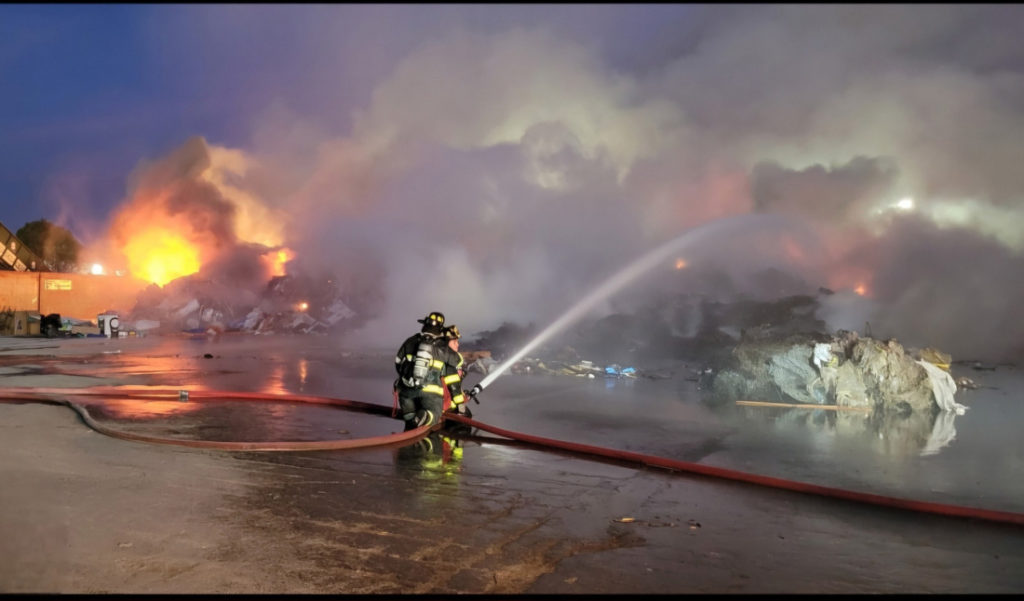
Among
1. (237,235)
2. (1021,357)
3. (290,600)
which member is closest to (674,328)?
(1021,357)

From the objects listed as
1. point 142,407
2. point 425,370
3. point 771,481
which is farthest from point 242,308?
point 771,481

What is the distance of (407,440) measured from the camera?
707 centimetres

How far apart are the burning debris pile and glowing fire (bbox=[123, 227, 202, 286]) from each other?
368 inches

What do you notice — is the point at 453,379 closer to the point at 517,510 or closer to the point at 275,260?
the point at 517,510

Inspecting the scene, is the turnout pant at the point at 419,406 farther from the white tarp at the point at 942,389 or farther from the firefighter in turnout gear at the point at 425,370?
the white tarp at the point at 942,389

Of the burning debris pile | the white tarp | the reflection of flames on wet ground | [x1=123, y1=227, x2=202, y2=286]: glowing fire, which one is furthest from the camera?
[x1=123, y1=227, x2=202, y2=286]: glowing fire

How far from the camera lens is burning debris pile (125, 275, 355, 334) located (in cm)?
3203

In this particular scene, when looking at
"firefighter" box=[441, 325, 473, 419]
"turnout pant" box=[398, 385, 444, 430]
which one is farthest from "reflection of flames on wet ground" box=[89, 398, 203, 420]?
"firefighter" box=[441, 325, 473, 419]

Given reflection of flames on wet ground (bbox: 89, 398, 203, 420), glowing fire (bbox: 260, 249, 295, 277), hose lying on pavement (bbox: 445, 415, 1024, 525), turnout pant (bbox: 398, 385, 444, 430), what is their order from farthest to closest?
1. glowing fire (bbox: 260, 249, 295, 277)
2. reflection of flames on wet ground (bbox: 89, 398, 203, 420)
3. turnout pant (bbox: 398, 385, 444, 430)
4. hose lying on pavement (bbox: 445, 415, 1024, 525)

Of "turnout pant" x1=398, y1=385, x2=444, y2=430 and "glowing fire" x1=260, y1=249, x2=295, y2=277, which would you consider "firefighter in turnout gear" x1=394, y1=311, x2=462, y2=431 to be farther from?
"glowing fire" x1=260, y1=249, x2=295, y2=277

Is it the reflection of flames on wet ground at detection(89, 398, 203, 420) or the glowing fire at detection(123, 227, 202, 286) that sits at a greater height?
the glowing fire at detection(123, 227, 202, 286)

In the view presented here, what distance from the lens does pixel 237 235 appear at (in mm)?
46281

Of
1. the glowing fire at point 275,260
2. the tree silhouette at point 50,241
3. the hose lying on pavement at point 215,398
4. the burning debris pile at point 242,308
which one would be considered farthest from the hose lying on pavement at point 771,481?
the tree silhouette at point 50,241

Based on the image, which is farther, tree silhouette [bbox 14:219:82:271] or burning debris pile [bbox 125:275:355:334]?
tree silhouette [bbox 14:219:82:271]
